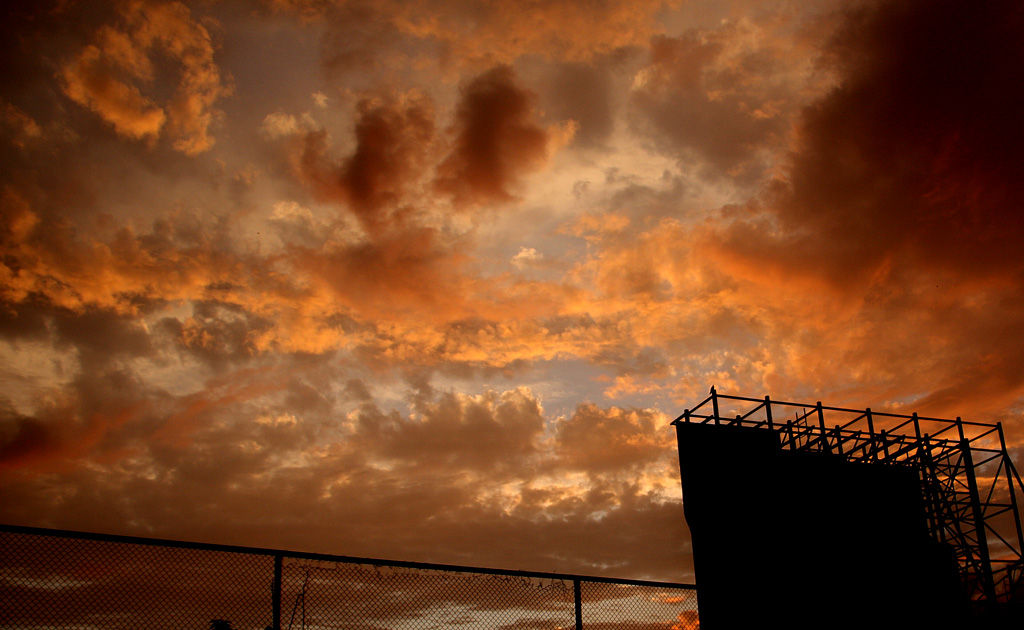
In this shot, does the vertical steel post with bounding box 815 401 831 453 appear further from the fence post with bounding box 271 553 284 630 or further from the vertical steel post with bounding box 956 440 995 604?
the fence post with bounding box 271 553 284 630

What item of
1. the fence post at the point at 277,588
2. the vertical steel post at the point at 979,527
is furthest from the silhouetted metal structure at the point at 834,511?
the fence post at the point at 277,588

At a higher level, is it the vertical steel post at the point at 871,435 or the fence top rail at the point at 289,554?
the vertical steel post at the point at 871,435

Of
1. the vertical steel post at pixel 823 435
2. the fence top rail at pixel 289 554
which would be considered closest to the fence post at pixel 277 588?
the fence top rail at pixel 289 554

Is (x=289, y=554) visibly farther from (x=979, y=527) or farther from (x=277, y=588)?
(x=979, y=527)

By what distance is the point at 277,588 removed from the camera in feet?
26.6

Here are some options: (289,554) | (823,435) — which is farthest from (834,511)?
(289,554)

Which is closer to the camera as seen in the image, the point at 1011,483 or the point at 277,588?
the point at 277,588

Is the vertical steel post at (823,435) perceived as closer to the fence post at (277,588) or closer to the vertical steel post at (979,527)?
the vertical steel post at (979,527)

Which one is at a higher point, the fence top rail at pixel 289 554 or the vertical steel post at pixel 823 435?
the vertical steel post at pixel 823 435

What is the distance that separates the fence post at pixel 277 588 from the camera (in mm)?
8030

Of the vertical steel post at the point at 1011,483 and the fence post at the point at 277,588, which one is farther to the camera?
the vertical steel post at the point at 1011,483

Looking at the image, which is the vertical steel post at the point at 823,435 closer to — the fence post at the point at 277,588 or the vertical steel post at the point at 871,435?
the vertical steel post at the point at 871,435

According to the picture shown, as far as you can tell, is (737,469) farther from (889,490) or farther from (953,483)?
(953,483)

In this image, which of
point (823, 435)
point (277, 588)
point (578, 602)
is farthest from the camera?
point (823, 435)
